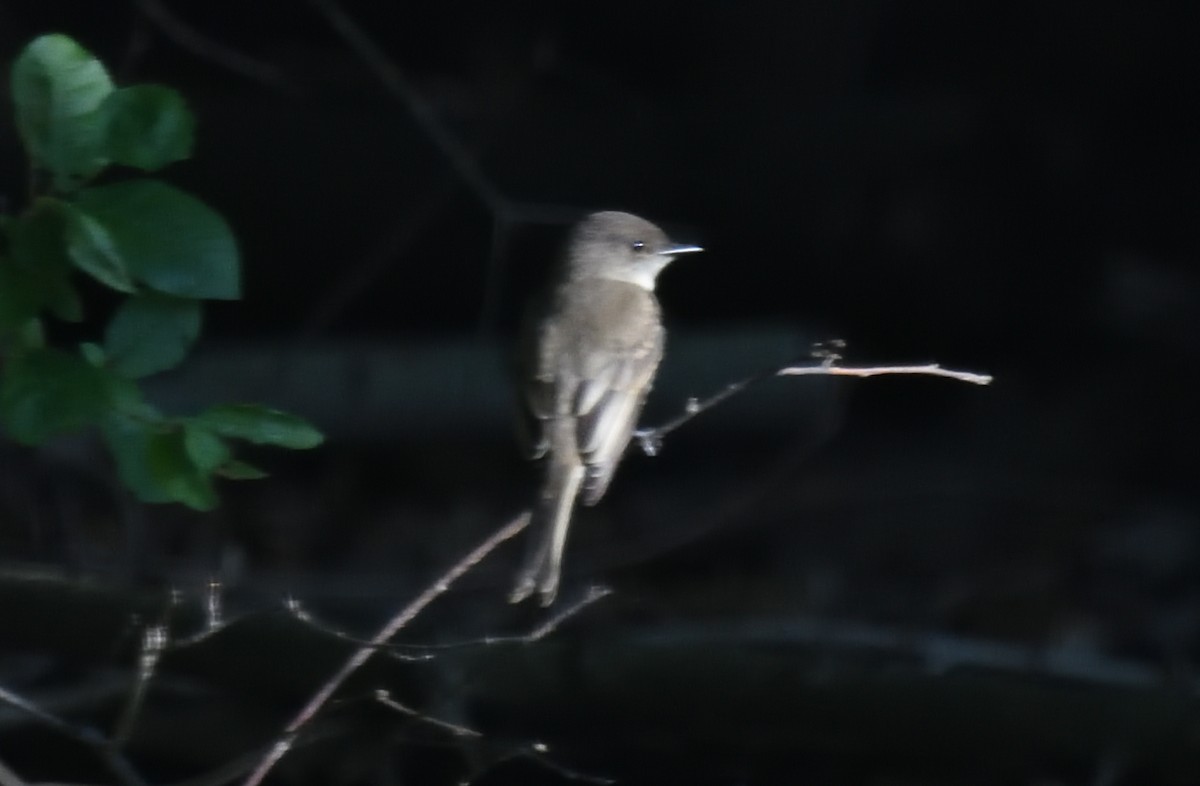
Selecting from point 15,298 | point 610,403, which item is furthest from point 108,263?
point 610,403

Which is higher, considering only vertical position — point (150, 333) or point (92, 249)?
point (92, 249)

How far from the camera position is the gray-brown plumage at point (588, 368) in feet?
16.1

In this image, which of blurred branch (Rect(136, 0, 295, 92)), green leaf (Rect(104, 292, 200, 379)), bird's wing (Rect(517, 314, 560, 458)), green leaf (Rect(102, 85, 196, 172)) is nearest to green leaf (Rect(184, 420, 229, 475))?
green leaf (Rect(104, 292, 200, 379))

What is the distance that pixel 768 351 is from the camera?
833 centimetres

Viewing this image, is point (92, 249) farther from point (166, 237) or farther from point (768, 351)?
point (768, 351)

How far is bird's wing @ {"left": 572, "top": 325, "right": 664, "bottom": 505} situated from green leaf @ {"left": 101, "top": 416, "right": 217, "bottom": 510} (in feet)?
7.28

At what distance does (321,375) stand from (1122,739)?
3.61m

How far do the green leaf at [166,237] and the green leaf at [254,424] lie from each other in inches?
5.9

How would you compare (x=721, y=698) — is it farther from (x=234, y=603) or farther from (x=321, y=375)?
(x=321, y=375)

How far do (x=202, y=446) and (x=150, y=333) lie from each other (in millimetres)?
188

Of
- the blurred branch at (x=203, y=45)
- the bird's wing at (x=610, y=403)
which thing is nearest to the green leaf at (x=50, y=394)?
the bird's wing at (x=610, y=403)

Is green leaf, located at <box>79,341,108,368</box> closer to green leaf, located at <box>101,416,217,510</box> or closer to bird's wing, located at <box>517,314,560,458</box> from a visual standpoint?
green leaf, located at <box>101,416,217,510</box>

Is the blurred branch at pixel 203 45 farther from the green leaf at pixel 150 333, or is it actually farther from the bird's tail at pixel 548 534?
the green leaf at pixel 150 333

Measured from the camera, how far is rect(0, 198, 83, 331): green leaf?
2572mm
